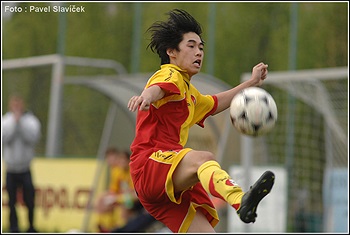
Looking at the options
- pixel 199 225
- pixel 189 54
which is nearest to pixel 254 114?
pixel 189 54

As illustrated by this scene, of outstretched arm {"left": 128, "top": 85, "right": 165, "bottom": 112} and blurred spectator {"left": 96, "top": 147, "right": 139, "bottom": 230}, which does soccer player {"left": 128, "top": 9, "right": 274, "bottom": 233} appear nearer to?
outstretched arm {"left": 128, "top": 85, "right": 165, "bottom": 112}

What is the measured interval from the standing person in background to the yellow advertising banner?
90cm

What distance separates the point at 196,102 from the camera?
270 inches

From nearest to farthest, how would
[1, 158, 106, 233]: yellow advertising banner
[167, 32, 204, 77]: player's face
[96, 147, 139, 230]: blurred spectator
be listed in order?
[167, 32, 204, 77]: player's face
[96, 147, 139, 230]: blurred spectator
[1, 158, 106, 233]: yellow advertising banner

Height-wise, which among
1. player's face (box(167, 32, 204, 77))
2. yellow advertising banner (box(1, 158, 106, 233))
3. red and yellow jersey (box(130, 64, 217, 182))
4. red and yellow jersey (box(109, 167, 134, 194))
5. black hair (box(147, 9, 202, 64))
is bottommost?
yellow advertising banner (box(1, 158, 106, 233))

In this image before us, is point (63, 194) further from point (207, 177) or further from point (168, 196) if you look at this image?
point (207, 177)

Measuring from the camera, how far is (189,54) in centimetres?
661

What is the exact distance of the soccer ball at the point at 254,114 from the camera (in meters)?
6.20

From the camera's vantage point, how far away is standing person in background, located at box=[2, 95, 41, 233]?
13.8 metres

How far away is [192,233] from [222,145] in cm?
691

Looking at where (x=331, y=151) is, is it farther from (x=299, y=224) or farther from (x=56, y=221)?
(x=56, y=221)

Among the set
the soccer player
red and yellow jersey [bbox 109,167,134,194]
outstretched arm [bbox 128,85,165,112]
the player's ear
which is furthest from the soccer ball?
red and yellow jersey [bbox 109,167,134,194]

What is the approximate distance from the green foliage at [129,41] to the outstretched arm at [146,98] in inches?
420

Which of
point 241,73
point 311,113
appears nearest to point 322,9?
point 241,73
